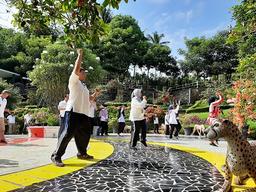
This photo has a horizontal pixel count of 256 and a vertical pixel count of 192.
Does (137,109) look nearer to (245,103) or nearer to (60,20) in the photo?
(245,103)

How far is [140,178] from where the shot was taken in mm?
4887

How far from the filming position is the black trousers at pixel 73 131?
19.0ft

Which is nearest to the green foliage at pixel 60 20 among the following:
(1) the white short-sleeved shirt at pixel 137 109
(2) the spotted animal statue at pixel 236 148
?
(2) the spotted animal statue at pixel 236 148

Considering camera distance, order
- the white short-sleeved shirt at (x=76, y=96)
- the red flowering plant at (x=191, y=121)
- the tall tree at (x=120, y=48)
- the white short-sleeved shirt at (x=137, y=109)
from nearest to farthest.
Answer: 1. the white short-sleeved shirt at (x=76, y=96)
2. the white short-sleeved shirt at (x=137, y=109)
3. the red flowering plant at (x=191, y=121)
4. the tall tree at (x=120, y=48)

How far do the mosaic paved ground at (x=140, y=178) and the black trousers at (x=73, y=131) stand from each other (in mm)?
603

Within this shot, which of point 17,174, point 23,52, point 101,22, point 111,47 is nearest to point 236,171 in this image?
point 101,22

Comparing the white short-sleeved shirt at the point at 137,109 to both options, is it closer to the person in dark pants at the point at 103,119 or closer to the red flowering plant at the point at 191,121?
the person in dark pants at the point at 103,119

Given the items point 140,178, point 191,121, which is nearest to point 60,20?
point 140,178

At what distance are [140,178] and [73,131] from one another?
66.4 inches

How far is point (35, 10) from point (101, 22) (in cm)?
81

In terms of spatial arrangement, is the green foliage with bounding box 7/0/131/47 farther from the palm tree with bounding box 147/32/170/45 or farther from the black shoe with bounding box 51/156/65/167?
the palm tree with bounding box 147/32/170/45

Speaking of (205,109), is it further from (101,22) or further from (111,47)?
(101,22)

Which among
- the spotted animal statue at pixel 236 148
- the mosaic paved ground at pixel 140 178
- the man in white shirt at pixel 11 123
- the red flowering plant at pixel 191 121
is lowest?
the mosaic paved ground at pixel 140 178

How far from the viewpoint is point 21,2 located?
362cm
